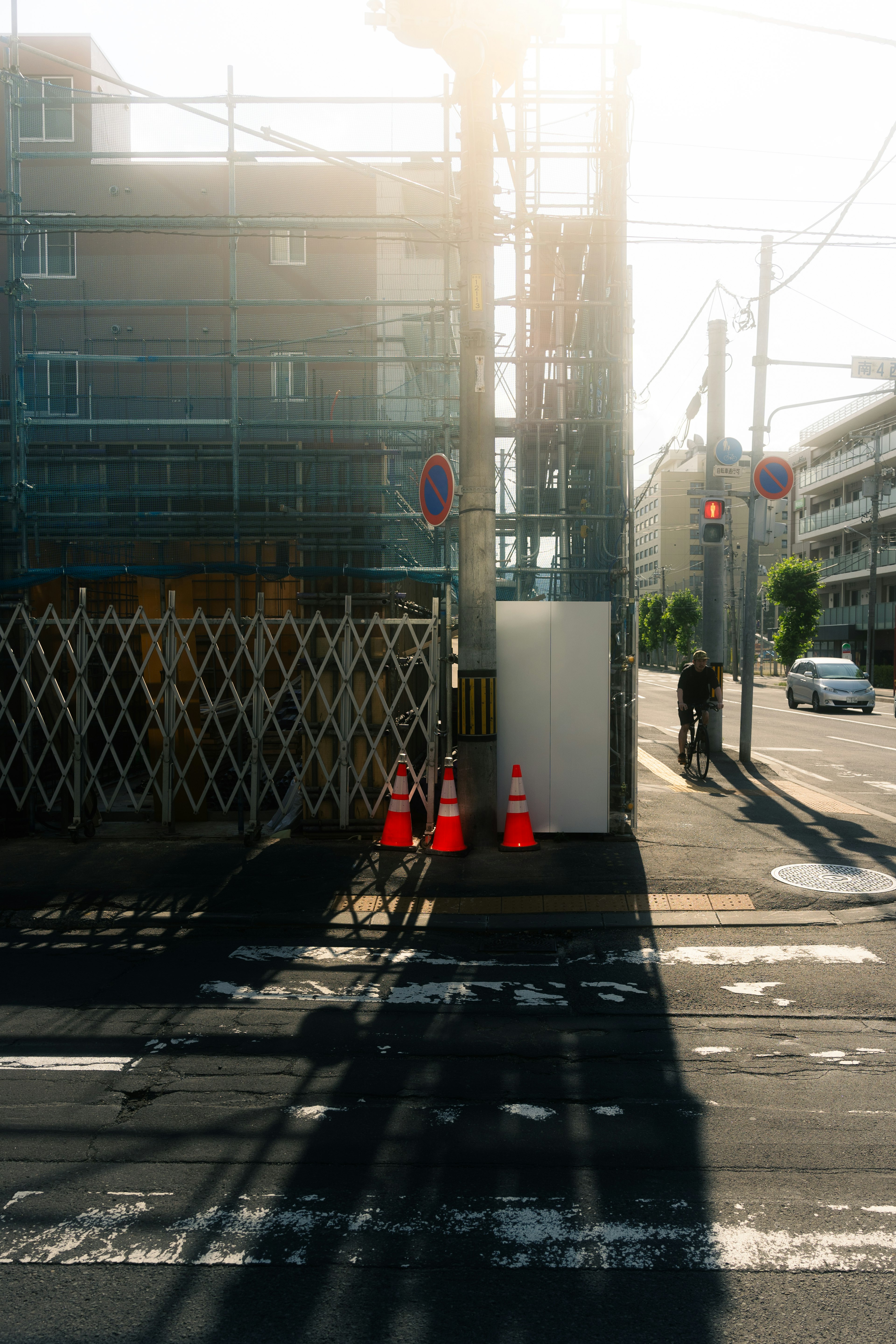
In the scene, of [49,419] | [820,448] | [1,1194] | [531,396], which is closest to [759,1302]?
[1,1194]

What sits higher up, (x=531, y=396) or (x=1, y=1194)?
(x=531, y=396)

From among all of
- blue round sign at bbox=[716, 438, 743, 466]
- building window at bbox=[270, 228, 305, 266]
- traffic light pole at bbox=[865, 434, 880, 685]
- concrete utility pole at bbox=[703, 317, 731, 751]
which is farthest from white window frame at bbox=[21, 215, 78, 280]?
traffic light pole at bbox=[865, 434, 880, 685]

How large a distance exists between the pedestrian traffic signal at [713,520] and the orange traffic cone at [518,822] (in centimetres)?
851

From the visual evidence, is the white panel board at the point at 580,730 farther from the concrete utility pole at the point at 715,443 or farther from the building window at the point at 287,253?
the building window at the point at 287,253

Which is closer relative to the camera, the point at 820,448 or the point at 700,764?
the point at 700,764

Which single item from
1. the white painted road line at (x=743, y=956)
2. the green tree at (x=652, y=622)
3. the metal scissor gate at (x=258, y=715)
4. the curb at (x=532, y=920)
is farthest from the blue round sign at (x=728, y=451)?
the green tree at (x=652, y=622)

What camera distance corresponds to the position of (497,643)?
31.9 feet

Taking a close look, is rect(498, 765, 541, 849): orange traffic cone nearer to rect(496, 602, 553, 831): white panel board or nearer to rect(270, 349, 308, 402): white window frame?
rect(496, 602, 553, 831): white panel board

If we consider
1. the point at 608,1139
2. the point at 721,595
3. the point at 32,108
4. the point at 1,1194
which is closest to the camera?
the point at 1,1194

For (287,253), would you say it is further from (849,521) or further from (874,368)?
(849,521)

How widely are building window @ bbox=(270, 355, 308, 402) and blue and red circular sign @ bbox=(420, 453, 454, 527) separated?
175 inches

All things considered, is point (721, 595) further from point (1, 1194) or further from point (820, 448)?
point (820, 448)

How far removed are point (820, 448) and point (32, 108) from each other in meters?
57.8

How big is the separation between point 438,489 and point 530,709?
2275mm
